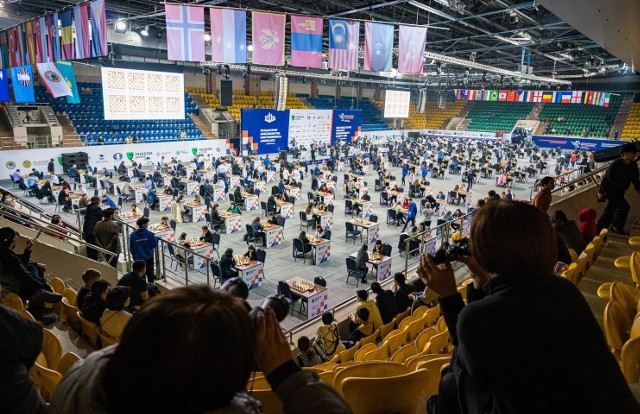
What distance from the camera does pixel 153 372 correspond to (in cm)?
83

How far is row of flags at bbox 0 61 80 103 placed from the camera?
18.9m

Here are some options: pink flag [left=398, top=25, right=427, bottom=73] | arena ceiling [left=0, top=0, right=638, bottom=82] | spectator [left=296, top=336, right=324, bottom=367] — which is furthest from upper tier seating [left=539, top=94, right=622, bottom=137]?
spectator [left=296, top=336, right=324, bottom=367]

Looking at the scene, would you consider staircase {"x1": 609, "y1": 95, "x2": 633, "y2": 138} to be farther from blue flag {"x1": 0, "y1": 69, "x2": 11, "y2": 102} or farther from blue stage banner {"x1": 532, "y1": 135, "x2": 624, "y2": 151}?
blue flag {"x1": 0, "y1": 69, "x2": 11, "y2": 102}

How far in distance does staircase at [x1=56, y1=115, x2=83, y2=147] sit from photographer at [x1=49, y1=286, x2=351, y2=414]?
1010 inches

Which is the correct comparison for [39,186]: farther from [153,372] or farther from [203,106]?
[153,372]

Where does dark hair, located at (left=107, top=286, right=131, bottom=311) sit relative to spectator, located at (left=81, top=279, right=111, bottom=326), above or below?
above

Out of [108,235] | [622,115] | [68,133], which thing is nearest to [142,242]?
[108,235]

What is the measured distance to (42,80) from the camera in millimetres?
19312

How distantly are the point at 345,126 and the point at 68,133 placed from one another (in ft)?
64.2

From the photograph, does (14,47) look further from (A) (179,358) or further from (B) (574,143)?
(B) (574,143)

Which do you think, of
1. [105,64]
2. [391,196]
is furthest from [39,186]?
[391,196]

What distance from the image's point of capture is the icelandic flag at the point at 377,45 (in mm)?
10969

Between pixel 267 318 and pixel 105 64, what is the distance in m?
27.8

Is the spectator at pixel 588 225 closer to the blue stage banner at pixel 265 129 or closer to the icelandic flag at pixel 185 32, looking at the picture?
the icelandic flag at pixel 185 32
